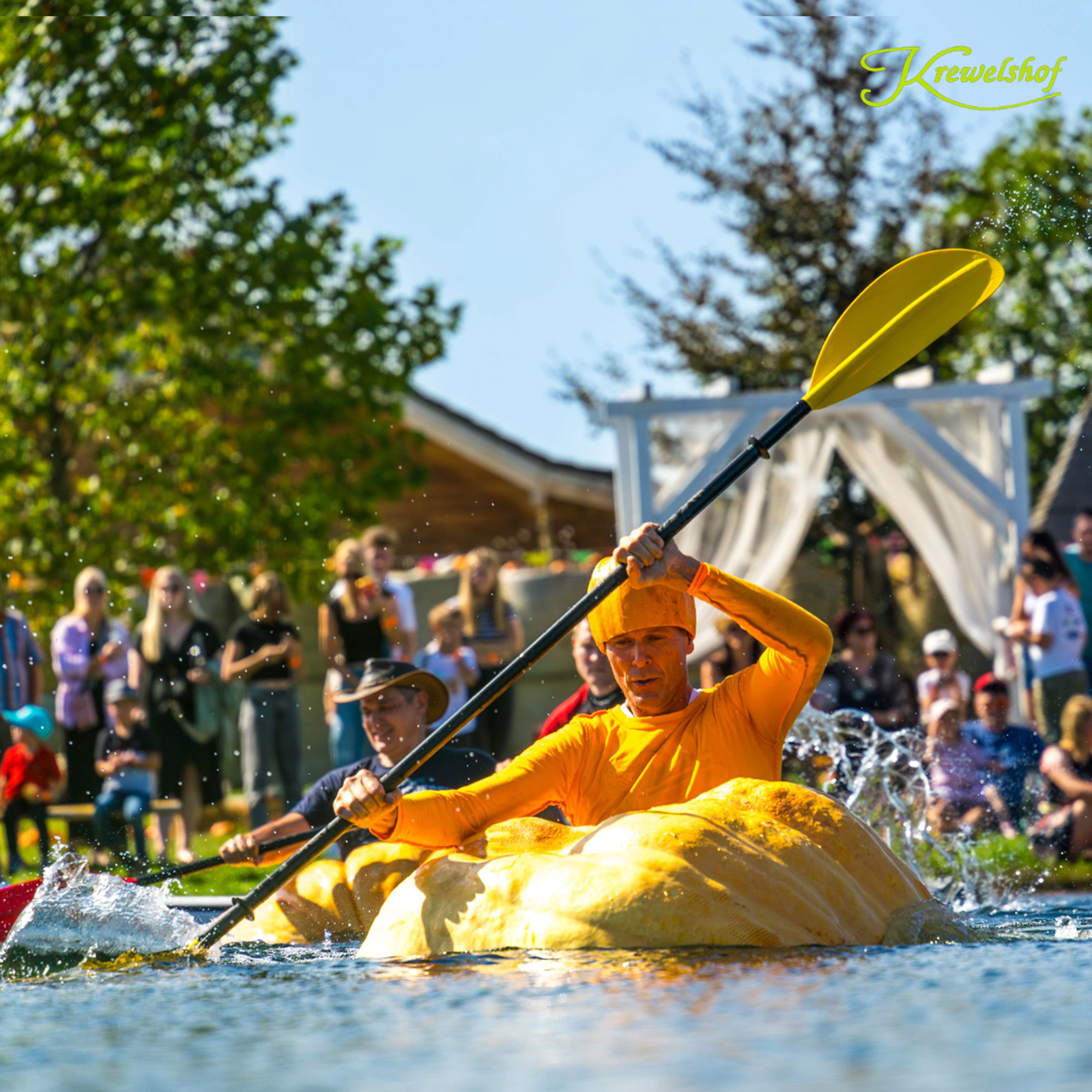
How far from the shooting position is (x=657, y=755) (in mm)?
4230

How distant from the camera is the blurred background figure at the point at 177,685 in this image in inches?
311

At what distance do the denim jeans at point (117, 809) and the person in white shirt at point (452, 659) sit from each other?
1443 mm

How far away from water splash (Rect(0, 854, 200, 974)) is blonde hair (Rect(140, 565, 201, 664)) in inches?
136

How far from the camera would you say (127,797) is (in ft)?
24.8

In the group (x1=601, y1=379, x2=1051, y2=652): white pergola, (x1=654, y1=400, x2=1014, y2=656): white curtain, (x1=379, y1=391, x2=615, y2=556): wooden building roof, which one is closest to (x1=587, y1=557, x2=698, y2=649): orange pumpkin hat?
(x1=601, y1=379, x2=1051, y2=652): white pergola

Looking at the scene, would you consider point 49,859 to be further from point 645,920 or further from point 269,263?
point 269,263

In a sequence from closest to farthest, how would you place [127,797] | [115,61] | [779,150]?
[127,797]
[115,61]
[779,150]

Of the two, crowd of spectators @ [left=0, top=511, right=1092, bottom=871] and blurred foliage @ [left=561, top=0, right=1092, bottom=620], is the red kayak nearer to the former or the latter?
crowd of spectators @ [left=0, top=511, right=1092, bottom=871]

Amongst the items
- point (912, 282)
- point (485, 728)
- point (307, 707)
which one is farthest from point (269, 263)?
point (912, 282)

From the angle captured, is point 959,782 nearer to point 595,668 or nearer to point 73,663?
point 595,668

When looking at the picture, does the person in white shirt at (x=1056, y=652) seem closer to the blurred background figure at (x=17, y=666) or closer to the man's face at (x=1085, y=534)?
the man's face at (x=1085, y=534)

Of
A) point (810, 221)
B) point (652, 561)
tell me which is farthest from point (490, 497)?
point (652, 561)

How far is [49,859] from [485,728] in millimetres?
2129

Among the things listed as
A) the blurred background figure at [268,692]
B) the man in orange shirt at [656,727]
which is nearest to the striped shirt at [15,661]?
the blurred background figure at [268,692]
